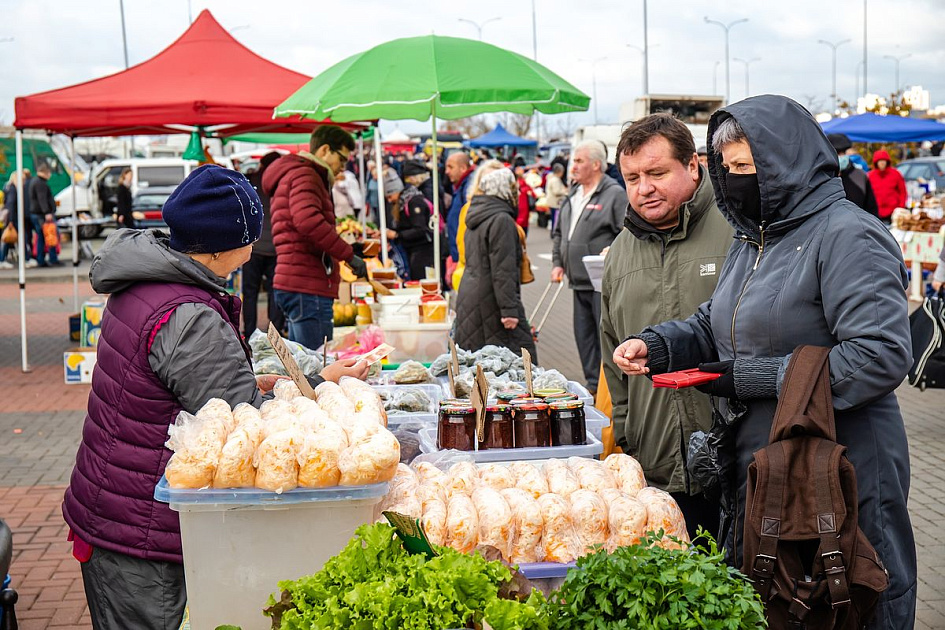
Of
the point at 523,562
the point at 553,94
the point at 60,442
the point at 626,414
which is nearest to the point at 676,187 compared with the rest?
the point at 626,414

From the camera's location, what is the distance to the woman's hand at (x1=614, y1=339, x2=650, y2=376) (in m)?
2.93

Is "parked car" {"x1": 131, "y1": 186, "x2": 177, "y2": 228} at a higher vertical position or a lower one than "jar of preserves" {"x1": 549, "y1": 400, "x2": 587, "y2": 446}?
higher

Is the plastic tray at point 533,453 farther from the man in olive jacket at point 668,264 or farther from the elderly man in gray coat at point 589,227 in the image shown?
the elderly man in gray coat at point 589,227

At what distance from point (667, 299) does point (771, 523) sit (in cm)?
128

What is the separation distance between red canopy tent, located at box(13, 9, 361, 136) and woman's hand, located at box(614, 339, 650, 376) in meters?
6.66

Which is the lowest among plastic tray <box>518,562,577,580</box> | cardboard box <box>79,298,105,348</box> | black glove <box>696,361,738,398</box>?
cardboard box <box>79,298,105,348</box>

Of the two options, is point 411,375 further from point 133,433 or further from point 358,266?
point 358,266

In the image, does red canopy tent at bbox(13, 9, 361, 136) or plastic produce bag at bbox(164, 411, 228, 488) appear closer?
plastic produce bag at bbox(164, 411, 228, 488)

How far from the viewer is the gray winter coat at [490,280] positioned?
7395mm

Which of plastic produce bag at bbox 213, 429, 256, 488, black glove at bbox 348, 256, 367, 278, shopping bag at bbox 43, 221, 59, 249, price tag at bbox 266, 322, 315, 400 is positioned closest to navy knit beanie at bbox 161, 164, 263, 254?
price tag at bbox 266, 322, 315, 400

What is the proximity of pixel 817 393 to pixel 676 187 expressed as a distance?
1234 millimetres

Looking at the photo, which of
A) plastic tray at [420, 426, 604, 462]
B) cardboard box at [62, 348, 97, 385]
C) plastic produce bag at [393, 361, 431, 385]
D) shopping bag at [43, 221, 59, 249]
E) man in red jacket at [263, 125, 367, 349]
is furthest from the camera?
shopping bag at [43, 221, 59, 249]

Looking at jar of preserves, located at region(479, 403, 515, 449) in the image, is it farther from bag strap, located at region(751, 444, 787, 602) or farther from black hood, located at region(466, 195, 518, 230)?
black hood, located at region(466, 195, 518, 230)

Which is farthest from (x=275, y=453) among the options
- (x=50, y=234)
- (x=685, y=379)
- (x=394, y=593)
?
(x=50, y=234)
